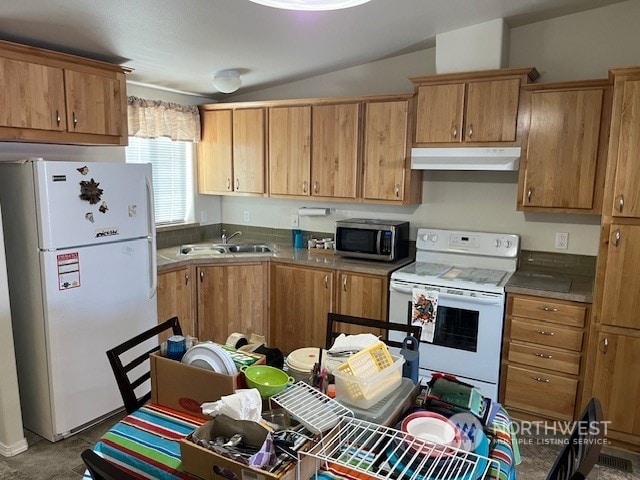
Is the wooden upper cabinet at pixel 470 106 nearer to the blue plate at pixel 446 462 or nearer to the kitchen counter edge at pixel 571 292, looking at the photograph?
the kitchen counter edge at pixel 571 292

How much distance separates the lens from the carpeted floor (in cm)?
250

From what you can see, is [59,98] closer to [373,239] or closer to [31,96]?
[31,96]

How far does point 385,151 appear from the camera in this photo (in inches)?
141

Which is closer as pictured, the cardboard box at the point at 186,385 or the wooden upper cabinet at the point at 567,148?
the cardboard box at the point at 186,385

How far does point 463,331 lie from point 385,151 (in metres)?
1.42

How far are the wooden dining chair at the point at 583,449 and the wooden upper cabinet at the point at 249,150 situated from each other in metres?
3.21

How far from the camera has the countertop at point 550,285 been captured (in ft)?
9.27

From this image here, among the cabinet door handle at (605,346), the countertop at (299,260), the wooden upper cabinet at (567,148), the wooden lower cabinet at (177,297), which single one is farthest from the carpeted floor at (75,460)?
the wooden upper cabinet at (567,148)

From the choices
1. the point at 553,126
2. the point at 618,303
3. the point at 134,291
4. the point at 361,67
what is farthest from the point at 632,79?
the point at 134,291

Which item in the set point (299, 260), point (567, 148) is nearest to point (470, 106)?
point (567, 148)

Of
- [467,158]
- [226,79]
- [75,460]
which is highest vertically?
[226,79]

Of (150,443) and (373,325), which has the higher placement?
(373,325)

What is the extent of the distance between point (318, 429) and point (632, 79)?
2.48 m

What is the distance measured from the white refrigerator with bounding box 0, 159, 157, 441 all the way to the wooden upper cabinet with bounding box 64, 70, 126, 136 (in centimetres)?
31
